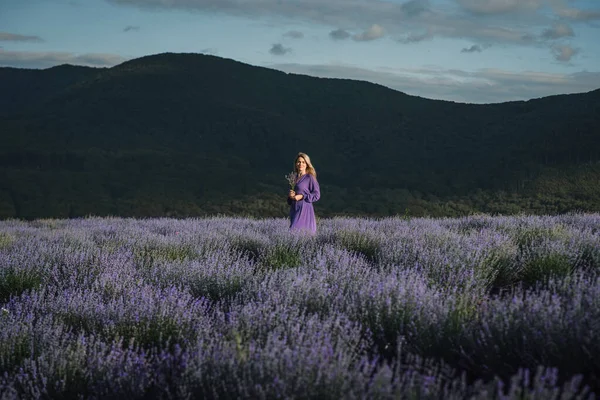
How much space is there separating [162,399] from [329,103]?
7808 cm

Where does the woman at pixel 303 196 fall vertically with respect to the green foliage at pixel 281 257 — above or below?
above

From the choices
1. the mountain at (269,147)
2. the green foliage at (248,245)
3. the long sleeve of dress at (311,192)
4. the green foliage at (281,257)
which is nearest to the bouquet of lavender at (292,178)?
the long sleeve of dress at (311,192)

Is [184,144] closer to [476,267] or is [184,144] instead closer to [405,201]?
[405,201]

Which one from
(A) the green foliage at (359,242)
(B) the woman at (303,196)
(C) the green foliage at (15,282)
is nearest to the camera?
(C) the green foliage at (15,282)

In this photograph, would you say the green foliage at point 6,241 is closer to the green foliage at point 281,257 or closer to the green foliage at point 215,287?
the green foliage at point 281,257

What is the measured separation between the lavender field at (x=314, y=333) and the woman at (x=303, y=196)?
2.74m

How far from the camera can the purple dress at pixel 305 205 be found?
26.1 ft

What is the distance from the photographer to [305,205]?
8.04 meters

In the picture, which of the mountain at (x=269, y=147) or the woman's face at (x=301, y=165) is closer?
the woman's face at (x=301, y=165)

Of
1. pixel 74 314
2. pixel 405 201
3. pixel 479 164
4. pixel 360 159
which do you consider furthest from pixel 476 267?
pixel 360 159

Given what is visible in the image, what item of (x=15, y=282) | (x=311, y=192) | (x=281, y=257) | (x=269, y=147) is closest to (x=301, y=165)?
(x=311, y=192)

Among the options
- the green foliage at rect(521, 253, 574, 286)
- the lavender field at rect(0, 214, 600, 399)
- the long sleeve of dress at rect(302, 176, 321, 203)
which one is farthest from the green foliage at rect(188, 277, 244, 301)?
the long sleeve of dress at rect(302, 176, 321, 203)

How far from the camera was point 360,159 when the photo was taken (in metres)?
63.4

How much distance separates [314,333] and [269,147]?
63.1 m
